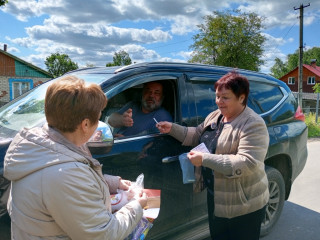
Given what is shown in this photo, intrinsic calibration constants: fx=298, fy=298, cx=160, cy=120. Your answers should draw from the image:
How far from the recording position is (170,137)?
8.57ft

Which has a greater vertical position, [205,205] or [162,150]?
[162,150]

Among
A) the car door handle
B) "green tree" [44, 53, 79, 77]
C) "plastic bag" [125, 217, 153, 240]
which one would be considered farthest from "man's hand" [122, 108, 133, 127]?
"green tree" [44, 53, 79, 77]

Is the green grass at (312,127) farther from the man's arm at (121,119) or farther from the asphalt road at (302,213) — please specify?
the man's arm at (121,119)

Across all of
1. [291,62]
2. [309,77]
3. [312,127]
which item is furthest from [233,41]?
[291,62]

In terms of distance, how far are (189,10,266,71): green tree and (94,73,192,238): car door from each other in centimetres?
4031

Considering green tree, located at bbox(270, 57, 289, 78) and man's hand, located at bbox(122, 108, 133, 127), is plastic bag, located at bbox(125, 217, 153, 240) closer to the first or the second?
man's hand, located at bbox(122, 108, 133, 127)

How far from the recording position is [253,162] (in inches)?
82.3

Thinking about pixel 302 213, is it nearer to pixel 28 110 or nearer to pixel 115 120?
pixel 115 120

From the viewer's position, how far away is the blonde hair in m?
1.20

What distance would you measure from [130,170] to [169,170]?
0.40 meters

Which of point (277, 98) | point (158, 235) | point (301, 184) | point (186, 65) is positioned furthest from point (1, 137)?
point (301, 184)

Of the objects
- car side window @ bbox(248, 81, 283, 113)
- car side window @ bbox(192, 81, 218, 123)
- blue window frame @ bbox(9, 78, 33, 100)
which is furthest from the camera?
blue window frame @ bbox(9, 78, 33, 100)

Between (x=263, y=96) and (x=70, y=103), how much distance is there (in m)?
2.74

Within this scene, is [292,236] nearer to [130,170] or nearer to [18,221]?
[130,170]
